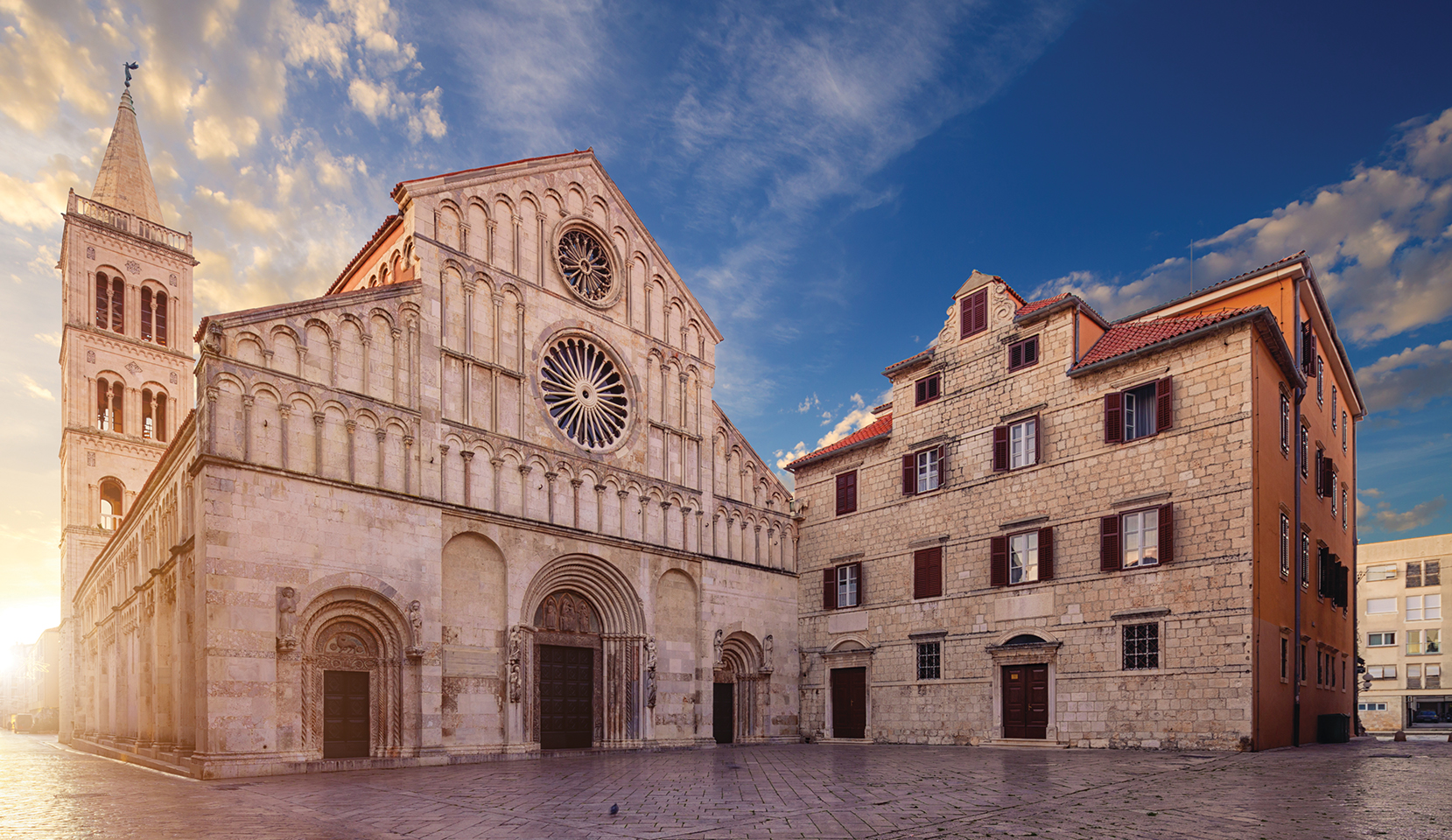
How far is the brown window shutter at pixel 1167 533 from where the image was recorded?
74.5 feet

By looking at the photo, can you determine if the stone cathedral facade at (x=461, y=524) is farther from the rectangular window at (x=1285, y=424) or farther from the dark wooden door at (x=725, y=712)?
the rectangular window at (x=1285, y=424)

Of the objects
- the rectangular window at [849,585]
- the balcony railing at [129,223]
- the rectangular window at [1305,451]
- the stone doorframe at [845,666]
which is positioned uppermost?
the balcony railing at [129,223]

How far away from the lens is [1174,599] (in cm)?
2248

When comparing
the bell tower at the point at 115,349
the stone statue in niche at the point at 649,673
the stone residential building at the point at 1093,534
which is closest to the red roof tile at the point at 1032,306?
the stone residential building at the point at 1093,534

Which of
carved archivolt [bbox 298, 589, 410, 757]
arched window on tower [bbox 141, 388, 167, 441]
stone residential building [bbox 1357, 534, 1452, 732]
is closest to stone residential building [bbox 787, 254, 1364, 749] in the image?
carved archivolt [bbox 298, 589, 410, 757]

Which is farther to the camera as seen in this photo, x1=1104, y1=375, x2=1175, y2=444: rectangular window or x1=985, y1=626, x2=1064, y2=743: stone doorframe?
x1=985, y1=626, x2=1064, y2=743: stone doorframe

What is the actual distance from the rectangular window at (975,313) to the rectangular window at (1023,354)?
131cm

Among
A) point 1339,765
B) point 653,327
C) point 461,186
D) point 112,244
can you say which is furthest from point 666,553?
point 112,244

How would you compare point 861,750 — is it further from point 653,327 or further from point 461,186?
point 461,186

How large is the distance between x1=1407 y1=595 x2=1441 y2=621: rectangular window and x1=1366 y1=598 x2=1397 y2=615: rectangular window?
945mm

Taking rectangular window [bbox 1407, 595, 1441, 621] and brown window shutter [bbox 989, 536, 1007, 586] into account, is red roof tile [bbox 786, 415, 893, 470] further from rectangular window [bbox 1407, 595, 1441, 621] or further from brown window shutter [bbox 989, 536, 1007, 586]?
rectangular window [bbox 1407, 595, 1441, 621]

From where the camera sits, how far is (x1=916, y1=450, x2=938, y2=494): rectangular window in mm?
29469

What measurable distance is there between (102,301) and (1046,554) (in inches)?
1889

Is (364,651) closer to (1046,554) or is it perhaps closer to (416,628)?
(416,628)
